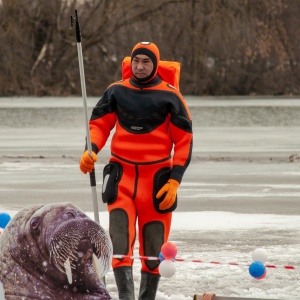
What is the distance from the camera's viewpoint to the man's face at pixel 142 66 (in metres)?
5.31

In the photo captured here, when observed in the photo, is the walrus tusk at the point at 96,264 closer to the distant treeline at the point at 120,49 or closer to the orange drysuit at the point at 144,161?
the orange drysuit at the point at 144,161

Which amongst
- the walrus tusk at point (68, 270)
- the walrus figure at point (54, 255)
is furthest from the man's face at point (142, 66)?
the walrus tusk at point (68, 270)

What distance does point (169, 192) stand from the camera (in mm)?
5125

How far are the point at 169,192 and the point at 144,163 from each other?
21 centimetres

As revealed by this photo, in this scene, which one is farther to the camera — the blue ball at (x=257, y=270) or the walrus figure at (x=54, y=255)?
the blue ball at (x=257, y=270)

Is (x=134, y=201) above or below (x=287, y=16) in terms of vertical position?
above

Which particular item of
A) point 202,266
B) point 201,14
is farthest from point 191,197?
point 201,14

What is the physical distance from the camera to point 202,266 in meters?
6.69

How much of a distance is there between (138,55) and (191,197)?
6.00m

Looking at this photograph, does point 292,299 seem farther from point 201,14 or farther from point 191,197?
point 201,14

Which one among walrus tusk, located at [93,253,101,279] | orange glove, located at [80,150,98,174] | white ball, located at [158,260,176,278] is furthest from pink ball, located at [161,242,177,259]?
walrus tusk, located at [93,253,101,279]

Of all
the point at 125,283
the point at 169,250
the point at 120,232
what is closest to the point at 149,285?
the point at 125,283

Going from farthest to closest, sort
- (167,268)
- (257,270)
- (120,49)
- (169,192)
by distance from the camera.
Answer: (120,49)
(169,192)
(257,270)
(167,268)

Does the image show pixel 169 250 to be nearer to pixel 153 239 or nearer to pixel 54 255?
pixel 153 239
